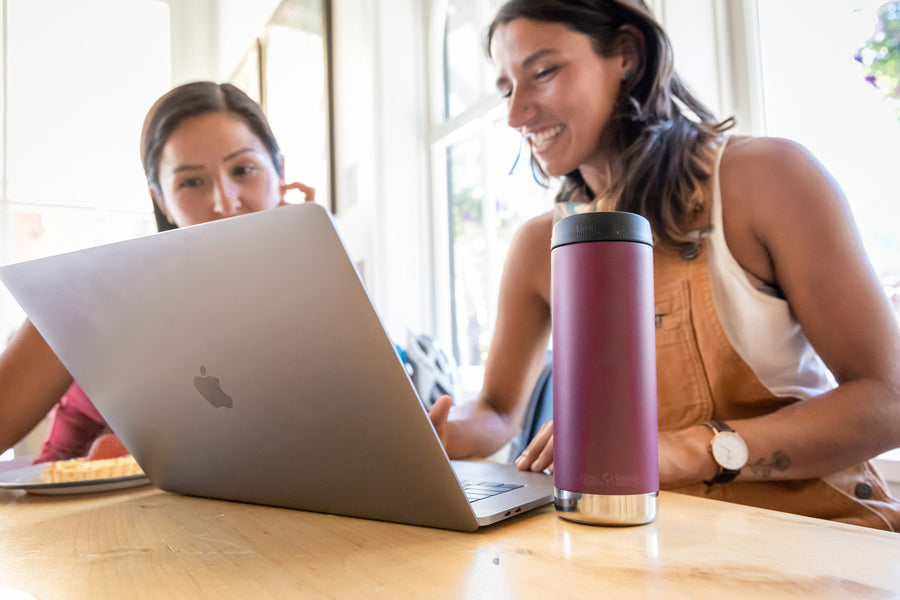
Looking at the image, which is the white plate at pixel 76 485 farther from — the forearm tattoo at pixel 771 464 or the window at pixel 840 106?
the window at pixel 840 106

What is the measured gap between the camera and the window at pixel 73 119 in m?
3.69

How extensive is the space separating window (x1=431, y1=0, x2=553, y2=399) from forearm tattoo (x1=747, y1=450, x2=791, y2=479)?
143cm

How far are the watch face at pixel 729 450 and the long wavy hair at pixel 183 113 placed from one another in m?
1.11

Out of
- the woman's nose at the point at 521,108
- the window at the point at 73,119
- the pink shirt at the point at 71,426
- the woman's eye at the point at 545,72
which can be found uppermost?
the window at the point at 73,119

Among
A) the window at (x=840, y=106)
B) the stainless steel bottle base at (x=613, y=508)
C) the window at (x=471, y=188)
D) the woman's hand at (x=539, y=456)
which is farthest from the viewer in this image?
the window at (x=471, y=188)

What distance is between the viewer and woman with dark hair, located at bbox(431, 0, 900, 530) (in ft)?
2.49

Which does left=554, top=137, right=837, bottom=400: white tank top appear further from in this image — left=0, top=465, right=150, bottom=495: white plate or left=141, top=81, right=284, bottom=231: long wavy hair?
left=141, top=81, right=284, bottom=231: long wavy hair

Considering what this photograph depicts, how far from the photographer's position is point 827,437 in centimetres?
75

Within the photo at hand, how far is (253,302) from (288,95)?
3.33m

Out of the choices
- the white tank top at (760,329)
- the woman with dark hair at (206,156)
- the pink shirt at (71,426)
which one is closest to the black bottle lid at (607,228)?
the white tank top at (760,329)

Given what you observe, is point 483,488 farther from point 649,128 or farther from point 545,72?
point 545,72

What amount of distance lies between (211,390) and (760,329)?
74 centimetres

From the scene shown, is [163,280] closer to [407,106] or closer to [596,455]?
[596,455]

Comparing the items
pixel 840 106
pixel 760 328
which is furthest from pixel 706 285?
pixel 840 106
